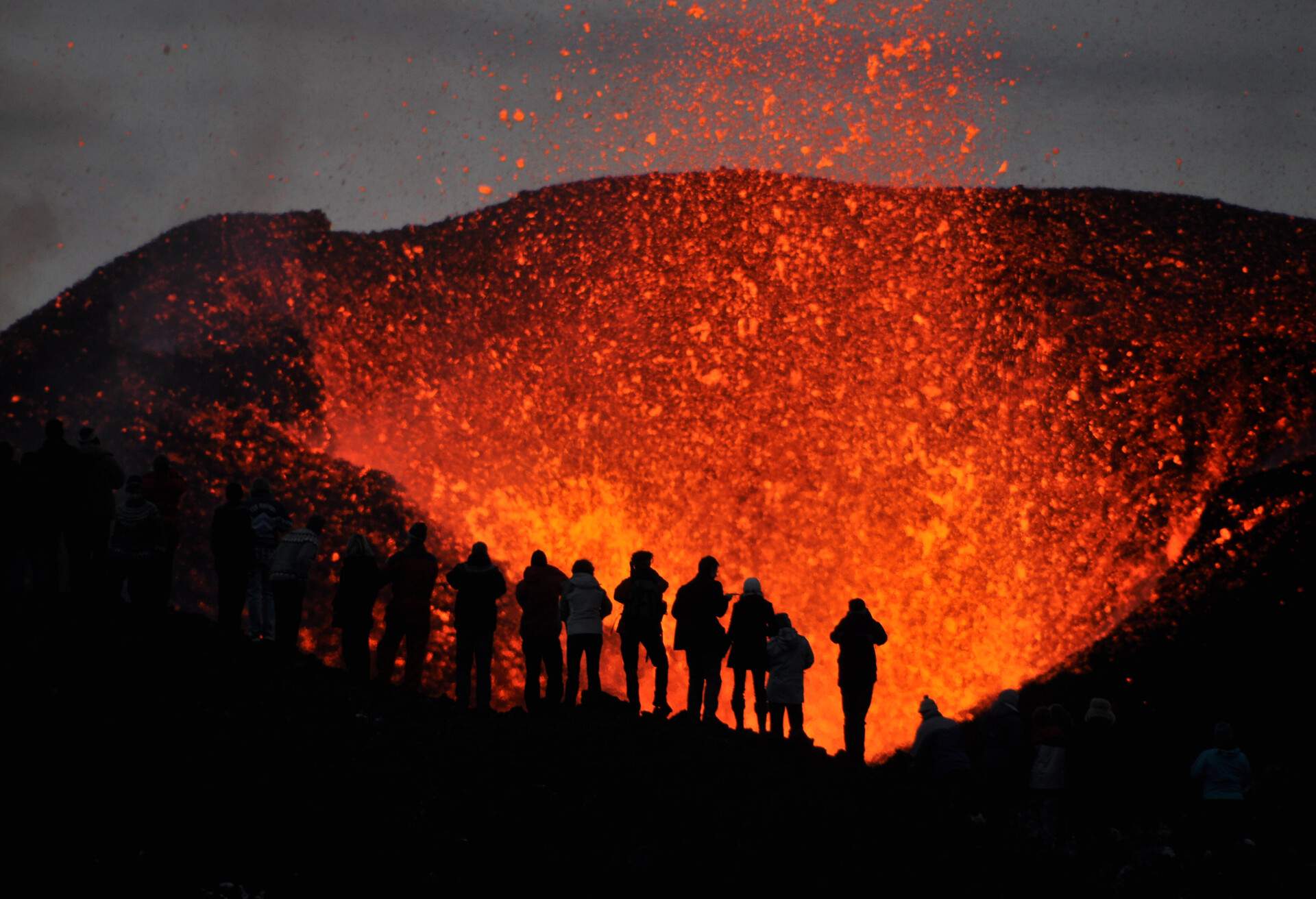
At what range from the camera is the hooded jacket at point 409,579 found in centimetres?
1656

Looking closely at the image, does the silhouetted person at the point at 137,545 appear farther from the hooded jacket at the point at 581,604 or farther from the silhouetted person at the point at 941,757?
the silhouetted person at the point at 941,757

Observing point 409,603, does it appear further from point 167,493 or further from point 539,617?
point 167,493

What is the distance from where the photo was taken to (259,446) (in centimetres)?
3762

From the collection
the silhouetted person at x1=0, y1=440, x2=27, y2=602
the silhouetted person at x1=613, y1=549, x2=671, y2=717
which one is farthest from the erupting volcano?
the silhouetted person at x1=0, y1=440, x2=27, y2=602

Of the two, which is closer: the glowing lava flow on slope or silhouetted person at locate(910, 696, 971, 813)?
silhouetted person at locate(910, 696, 971, 813)

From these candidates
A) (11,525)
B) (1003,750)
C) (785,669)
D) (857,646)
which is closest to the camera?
(1003,750)

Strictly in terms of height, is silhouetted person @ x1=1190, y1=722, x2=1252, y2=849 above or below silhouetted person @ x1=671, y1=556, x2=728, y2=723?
below

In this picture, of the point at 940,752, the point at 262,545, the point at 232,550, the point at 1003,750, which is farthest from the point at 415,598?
the point at 1003,750

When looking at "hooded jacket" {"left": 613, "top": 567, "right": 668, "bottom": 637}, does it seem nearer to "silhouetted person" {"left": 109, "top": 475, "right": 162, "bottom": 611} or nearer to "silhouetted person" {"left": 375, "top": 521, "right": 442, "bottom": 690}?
"silhouetted person" {"left": 375, "top": 521, "right": 442, "bottom": 690}

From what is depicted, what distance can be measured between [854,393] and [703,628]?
79.7ft

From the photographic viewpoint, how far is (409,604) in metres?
16.6

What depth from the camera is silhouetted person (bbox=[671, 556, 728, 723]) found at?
16734 mm

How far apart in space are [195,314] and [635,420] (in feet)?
44.7

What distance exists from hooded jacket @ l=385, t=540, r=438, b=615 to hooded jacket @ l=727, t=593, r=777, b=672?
3422 mm
